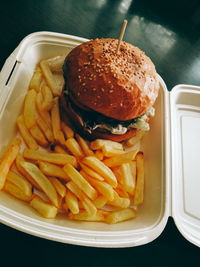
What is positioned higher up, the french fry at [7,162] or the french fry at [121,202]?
the french fry at [121,202]

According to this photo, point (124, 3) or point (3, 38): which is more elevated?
point (124, 3)

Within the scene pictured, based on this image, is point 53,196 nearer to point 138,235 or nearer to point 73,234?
point 73,234

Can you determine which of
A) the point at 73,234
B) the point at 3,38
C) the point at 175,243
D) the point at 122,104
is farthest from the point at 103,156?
the point at 3,38

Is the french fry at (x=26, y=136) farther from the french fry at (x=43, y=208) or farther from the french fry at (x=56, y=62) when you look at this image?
the french fry at (x=56, y=62)

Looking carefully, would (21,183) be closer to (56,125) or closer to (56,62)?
(56,125)

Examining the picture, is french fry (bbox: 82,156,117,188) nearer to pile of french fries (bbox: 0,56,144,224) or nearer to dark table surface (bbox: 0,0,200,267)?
pile of french fries (bbox: 0,56,144,224)

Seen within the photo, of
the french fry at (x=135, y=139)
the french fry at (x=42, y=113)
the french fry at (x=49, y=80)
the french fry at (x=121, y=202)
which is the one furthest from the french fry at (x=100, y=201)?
the french fry at (x=49, y=80)

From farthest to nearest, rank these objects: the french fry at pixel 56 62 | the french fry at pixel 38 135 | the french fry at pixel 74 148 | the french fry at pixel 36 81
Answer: the french fry at pixel 56 62
the french fry at pixel 36 81
the french fry at pixel 38 135
the french fry at pixel 74 148

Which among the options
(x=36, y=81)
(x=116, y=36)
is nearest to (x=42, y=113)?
(x=36, y=81)
